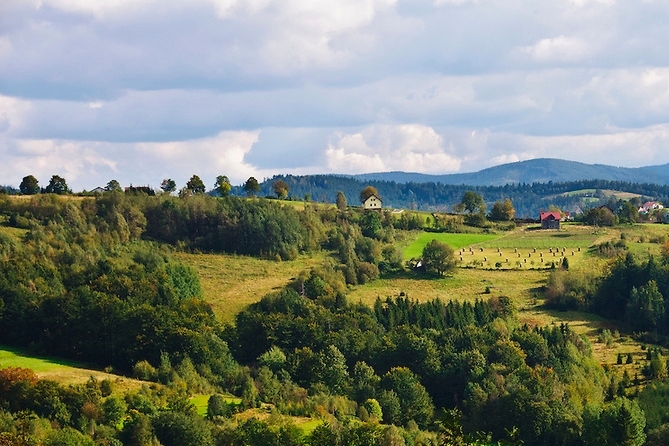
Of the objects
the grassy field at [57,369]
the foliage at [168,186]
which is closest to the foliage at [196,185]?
the foliage at [168,186]

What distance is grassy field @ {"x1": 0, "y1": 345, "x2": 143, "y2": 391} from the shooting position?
236 feet

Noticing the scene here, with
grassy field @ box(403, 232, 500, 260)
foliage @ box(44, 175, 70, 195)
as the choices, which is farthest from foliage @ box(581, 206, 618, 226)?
foliage @ box(44, 175, 70, 195)

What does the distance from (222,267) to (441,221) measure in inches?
1973

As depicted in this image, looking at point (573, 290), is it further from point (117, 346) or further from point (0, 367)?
point (0, 367)

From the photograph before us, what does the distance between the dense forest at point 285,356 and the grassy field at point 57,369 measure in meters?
2.59

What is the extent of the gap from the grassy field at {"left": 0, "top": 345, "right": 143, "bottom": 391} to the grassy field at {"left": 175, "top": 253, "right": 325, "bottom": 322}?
73.7 feet

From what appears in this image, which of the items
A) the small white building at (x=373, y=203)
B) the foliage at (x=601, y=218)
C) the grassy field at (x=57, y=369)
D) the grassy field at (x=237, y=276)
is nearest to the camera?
the grassy field at (x=57, y=369)

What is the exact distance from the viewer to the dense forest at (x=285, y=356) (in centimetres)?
6147

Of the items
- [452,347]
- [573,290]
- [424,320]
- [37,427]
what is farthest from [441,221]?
[37,427]

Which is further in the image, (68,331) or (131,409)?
(68,331)

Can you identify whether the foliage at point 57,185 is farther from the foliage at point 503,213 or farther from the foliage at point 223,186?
the foliage at point 503,213

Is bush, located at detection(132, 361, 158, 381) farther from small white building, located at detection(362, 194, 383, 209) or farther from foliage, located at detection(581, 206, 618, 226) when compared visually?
foliage, located at detection(581, 206, 618, 226)

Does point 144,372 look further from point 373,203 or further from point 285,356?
point 373,203

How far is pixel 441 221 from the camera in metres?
156
